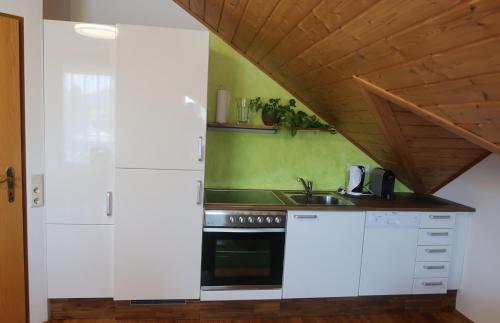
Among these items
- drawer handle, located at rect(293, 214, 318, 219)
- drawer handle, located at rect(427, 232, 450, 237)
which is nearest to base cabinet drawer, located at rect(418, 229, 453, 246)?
drawer handle, located at rect(427, 232, 450, 237)

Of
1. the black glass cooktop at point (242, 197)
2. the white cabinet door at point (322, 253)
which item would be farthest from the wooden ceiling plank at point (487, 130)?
the black glass cooktop at point (242, 197)

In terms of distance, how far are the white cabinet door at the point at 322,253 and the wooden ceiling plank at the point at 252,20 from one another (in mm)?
1428

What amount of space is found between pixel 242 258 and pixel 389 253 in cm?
125

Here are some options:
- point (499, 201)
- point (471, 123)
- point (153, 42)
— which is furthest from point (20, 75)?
point (499, 201)

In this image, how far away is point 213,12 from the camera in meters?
2.51

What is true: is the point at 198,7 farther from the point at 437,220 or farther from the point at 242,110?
the point at 437,220

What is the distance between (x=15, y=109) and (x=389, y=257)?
3037 millimetres

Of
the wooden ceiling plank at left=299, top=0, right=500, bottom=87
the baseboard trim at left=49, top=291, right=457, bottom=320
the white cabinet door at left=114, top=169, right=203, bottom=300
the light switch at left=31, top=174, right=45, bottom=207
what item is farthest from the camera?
the baseboard trim at left=49, top=291, right=457, bottom=320

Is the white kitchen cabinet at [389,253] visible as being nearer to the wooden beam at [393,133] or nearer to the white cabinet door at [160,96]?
the wooden beam at [393,133]

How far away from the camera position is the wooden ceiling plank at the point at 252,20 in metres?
1.90

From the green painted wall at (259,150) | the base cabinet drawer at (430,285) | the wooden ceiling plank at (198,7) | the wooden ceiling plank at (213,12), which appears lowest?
the base cabinet drawer at (430,285)

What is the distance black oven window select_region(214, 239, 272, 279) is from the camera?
8.39 feet

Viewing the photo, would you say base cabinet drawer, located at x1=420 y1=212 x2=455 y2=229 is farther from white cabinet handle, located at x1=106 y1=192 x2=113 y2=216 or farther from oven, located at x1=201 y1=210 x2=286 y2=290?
white cabinet handle, located at x1=106 y1=192 x2=113 y2=216

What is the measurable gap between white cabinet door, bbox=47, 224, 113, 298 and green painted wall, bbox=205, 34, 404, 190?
1.05 meters
